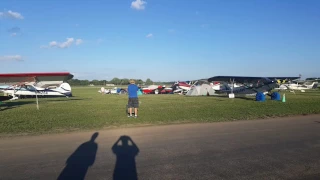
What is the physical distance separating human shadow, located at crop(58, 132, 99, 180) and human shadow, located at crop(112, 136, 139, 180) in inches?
21.4

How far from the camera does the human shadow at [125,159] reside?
4.53 m

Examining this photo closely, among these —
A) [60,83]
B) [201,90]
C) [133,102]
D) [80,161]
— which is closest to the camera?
[80,161]

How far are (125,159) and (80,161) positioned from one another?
0.94 meters

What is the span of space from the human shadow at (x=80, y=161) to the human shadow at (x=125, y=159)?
1.78 ft

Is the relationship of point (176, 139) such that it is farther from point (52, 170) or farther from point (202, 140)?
point (52, 170)

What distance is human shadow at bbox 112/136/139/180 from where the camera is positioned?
4.53m

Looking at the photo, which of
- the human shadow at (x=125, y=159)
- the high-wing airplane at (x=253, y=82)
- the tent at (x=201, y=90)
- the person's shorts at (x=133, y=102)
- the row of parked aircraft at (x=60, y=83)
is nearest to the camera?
the human shadow at (x=125, y=159)

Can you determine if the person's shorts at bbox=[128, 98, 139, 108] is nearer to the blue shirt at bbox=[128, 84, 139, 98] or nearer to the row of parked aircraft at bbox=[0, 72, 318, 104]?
the blue shirt at bbox=[128, 84, 139, 98]

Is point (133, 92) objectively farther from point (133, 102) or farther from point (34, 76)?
point (34, 76)

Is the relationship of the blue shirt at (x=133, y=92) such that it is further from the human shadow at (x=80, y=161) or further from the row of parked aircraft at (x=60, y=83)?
the row of parked aircraft at (x=60, y=83)

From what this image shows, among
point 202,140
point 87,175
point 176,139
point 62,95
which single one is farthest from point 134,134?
point 62,95

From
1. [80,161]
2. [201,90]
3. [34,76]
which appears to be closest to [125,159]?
[80,161]

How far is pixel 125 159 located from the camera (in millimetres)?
5512

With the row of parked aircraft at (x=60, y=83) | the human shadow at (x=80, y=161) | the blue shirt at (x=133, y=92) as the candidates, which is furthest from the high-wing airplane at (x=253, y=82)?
the human shadow at (x=80, y=161)
